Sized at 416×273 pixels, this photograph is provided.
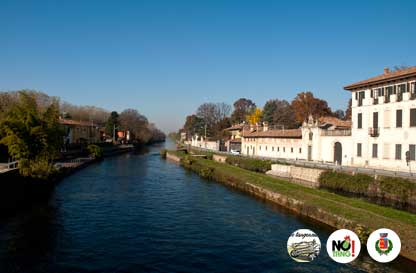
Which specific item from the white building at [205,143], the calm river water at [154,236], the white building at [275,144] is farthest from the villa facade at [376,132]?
the white building at [205,143]

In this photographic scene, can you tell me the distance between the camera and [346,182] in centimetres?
2916

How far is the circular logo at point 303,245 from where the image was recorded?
377 inches

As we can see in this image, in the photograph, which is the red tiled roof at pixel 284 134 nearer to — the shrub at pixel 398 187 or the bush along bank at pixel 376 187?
the bush along bank at pixel 376 187

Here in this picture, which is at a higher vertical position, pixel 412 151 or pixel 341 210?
pixel 412 151

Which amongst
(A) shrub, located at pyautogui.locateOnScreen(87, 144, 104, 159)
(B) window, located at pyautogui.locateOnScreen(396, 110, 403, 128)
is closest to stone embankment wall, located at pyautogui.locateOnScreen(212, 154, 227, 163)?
(A) shrub, located at pyautogui.locateOnScreen(87, 144, 104, 159)

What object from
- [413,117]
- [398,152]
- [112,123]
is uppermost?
[112,123]

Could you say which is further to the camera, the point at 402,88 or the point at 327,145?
the point at 327,145

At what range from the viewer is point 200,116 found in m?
121

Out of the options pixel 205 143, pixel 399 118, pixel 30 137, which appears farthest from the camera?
pixel 205 143

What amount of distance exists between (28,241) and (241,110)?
10968 cm

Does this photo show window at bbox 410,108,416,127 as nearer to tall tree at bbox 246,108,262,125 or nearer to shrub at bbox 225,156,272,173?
shrub at bbox 225,156,272,173

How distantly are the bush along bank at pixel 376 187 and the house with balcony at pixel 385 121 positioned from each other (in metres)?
6.21

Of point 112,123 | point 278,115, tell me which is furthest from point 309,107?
point 112,123

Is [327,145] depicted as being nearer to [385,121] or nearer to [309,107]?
[385,121]
